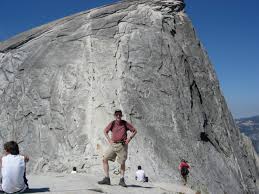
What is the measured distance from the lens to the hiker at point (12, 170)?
9.54m

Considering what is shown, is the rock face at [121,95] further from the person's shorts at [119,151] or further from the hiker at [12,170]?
the hiker at [12,170]

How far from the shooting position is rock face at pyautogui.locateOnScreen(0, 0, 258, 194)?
20953 mm

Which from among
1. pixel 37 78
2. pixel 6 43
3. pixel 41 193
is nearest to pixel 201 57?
pixel 37 78

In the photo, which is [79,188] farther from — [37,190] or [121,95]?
[121,95]

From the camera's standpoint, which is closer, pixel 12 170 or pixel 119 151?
pixel 12 170

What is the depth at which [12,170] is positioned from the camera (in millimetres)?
9562

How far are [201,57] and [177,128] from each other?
22.0ft

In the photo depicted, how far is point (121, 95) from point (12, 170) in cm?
1236

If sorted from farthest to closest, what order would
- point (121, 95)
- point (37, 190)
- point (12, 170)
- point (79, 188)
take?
point (121, 95), point (79, 188), point (37, 190), point (12, 170)

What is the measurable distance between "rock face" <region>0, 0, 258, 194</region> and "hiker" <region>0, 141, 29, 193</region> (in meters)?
9.92

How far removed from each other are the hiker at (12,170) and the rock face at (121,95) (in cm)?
992

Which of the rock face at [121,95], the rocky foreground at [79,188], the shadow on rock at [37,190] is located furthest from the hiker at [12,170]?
the rock face at [121,95]

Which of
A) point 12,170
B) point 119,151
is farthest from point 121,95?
point 12,170

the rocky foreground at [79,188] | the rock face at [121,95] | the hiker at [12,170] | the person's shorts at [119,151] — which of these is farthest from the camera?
the rock face at [121,95]
